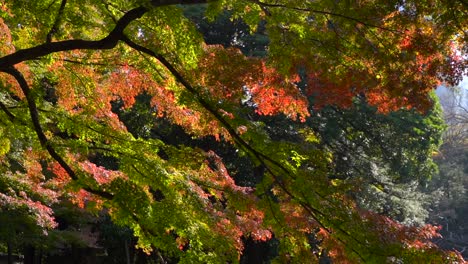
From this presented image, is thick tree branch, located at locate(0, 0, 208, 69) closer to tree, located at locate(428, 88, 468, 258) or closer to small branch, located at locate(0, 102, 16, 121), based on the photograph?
small branch, located at locate(0, 102, 16, 121)

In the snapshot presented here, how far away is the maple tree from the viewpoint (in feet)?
12.9

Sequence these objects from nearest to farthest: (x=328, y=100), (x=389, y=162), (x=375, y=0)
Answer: (x=375, y=0) < (x=328, y=100) < (x=389, y=162)

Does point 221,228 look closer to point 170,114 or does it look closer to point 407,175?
point 170,114

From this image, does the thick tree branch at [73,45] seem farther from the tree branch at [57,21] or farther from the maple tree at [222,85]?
the tree branch at [57,21]

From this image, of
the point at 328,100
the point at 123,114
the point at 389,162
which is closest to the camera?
the point at 328,100

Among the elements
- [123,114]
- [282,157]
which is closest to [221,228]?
[282,157]

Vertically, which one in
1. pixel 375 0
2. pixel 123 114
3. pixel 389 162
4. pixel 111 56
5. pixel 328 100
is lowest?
pixel 375 0

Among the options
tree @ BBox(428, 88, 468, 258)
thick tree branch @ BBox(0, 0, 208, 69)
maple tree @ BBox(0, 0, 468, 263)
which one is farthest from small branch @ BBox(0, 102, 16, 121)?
tree @ BBox(428, 88, 468, 258)

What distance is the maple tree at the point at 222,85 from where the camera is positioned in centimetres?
392

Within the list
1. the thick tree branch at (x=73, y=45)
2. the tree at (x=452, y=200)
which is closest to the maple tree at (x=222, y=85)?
the thick tree branch at (x=73, y=45)

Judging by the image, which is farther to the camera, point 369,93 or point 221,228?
point 221,228

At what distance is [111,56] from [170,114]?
1227 millimetres

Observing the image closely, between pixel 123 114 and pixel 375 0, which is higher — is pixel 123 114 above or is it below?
above

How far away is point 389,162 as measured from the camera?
16594 millimetres
